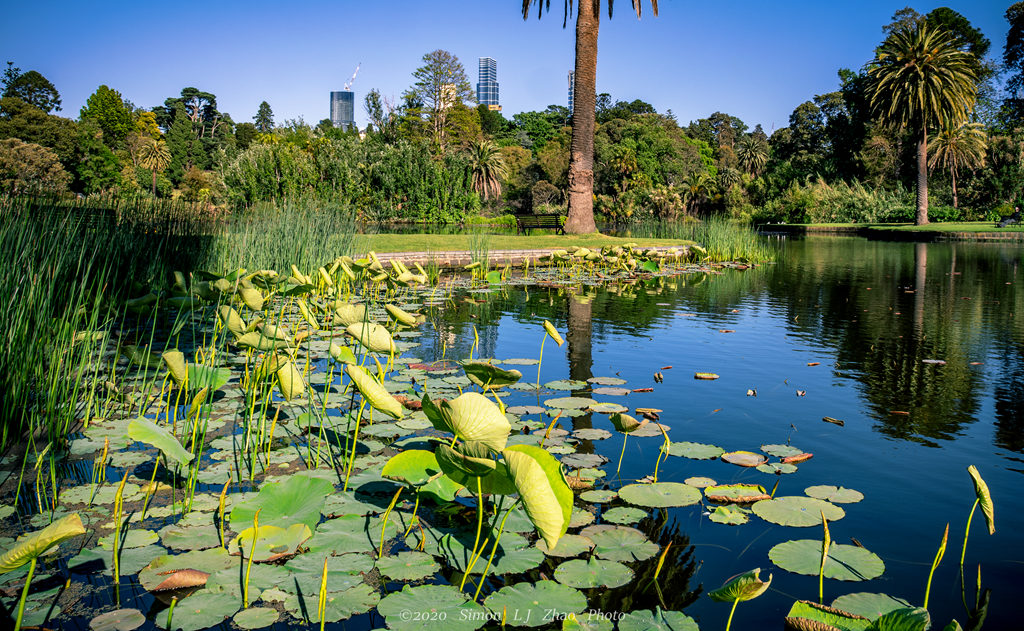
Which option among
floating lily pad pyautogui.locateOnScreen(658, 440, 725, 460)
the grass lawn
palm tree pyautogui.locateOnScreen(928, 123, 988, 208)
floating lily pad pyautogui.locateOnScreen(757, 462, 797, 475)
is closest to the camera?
floating lily pad pyautogui.locateOnScreen(757, 462, 797, 475)

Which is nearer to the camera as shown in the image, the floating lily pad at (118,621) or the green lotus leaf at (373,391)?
the floating lily pad at (118,621)

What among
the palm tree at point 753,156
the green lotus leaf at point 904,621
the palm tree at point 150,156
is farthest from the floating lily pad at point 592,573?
the palm tree at point 753,156

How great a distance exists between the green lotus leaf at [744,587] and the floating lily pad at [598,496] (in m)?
0.98

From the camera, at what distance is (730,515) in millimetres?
2164

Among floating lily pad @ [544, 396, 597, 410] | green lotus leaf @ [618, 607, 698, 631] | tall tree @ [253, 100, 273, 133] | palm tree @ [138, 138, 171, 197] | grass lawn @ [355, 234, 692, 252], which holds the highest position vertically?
tall tree @ [253, 100, 273, 133]

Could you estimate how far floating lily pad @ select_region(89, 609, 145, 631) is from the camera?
151 cm

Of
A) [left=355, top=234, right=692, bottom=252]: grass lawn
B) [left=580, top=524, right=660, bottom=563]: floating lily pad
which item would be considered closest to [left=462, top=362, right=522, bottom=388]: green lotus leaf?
[left=580, top=524, right=660, bottom=563]: floating lily pad

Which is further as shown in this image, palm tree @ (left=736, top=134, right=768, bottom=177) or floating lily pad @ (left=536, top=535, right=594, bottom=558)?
palm tree @ (left=736, top=134, right=768, bottom=177)

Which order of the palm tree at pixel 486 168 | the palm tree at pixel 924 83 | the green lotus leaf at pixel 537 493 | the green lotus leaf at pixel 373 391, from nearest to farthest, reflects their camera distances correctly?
the green lotus leaf at pixel 537 493 < the green lotus leaf at pixel 373 391 < the palm tree at pixel 924 83 < the palm tree at pixel 486 168

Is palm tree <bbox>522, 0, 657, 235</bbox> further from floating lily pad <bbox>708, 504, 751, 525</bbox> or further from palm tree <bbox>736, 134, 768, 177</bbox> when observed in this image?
palm tree <bbox>736, 134, 768, 177</bbox>

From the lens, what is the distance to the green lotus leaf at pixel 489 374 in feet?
7.69

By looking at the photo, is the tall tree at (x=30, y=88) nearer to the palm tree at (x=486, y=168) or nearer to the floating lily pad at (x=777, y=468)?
the palm tree at (x=486, y=168)

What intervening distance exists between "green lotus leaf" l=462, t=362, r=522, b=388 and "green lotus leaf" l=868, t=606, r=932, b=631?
1314 millimetres

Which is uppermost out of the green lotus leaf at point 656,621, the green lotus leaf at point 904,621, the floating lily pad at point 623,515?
the green lotus leaf at point 904,621
